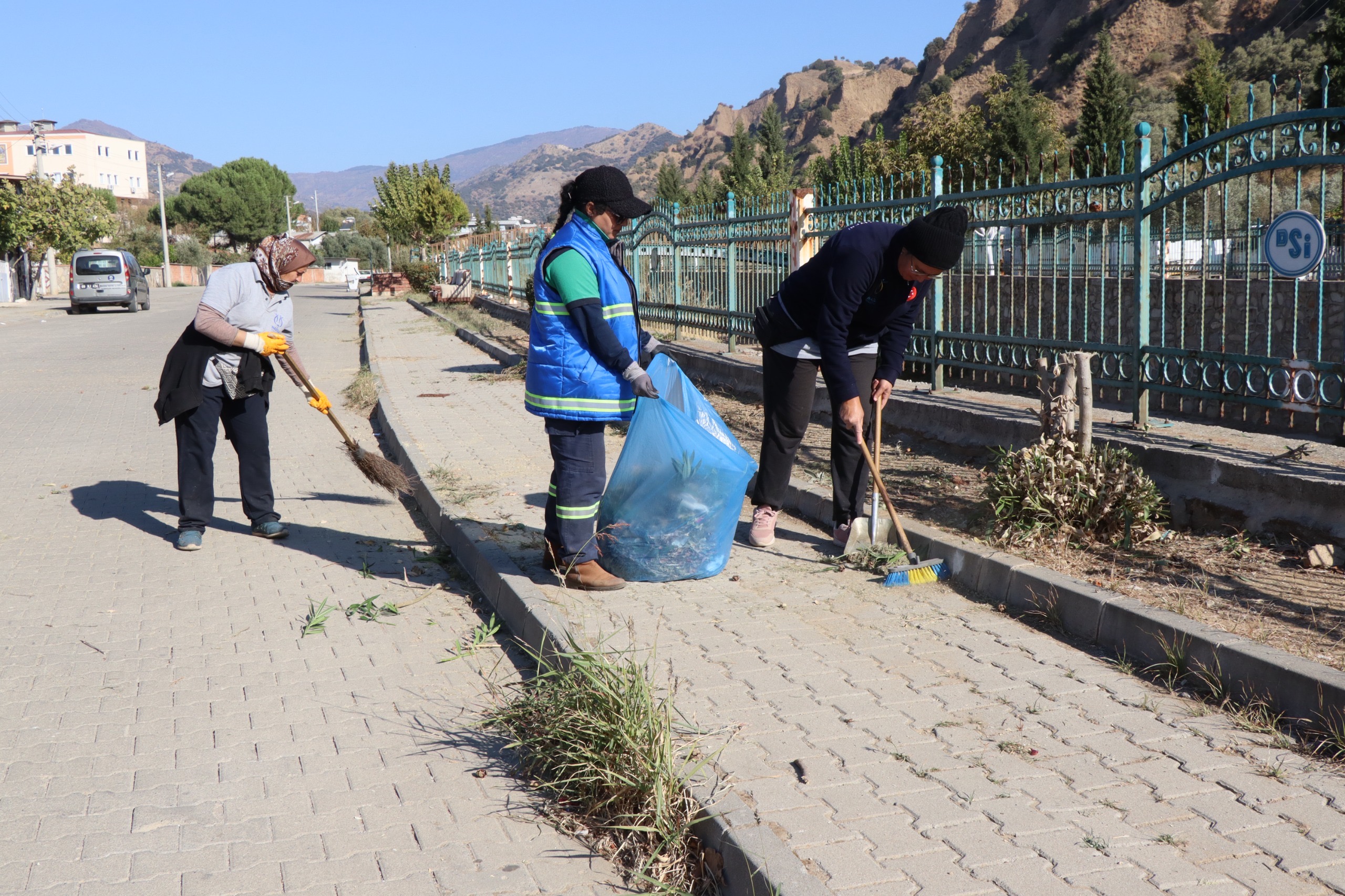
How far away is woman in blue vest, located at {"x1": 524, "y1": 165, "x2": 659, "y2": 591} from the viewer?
14.3 feet

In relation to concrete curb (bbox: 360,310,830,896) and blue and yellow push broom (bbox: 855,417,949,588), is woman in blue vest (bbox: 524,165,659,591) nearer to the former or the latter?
concrete curb (bbox: 360,310,830,896)

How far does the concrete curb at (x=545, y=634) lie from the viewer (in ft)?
8.20

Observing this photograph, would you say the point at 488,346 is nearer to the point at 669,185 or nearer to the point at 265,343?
the point at 265,343

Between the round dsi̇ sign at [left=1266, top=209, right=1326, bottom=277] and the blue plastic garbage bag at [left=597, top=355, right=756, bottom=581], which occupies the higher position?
the round dsi̇ sign at [left=1266, top=209, right=1326, bottom=277]

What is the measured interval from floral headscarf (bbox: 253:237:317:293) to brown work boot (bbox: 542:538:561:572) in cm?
213

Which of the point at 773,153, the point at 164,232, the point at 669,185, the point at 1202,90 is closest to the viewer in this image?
the point at 1202,90

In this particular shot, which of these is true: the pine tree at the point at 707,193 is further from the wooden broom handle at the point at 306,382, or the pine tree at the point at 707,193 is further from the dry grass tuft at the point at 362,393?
the wooden broom handle at the point at 306,382

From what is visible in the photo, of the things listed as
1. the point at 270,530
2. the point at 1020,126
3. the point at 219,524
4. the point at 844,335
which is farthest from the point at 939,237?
the point at 1020,126

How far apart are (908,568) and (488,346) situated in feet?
40.6

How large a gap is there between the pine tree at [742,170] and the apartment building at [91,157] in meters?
67.5

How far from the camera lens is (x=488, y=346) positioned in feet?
53.5

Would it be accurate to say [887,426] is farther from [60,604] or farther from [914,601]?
[60,604]

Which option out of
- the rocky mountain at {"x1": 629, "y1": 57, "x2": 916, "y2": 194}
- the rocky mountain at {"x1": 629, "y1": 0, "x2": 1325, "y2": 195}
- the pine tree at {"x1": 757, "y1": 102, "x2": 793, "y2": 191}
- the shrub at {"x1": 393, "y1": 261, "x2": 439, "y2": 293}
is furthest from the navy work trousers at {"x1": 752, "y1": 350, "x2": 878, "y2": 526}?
the rocky mountain at {"x1": 629, "y1": 57, "x2": 916, "y2": 194}

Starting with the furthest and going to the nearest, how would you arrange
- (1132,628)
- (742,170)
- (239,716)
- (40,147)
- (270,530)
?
(742,170) → (40,147) → (270,530) → (1132,628) → (239,716)
